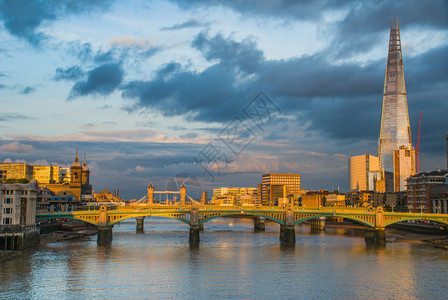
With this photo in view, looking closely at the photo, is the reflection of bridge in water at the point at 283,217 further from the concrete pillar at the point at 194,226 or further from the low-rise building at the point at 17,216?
the low-rise building at the point at 17,216

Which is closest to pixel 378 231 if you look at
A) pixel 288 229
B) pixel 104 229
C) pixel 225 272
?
pixel 288 229

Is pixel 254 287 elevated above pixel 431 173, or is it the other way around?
pixel 431 173

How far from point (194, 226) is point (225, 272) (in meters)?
42.4

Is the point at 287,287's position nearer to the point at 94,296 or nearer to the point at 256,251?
the point at 94,296

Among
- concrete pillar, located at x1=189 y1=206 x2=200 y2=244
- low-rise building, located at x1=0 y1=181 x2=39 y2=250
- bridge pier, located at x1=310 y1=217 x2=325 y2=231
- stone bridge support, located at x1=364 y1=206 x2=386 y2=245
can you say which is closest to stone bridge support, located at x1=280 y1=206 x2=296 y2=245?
stone bridge support, located at x1=364 y1=206 x2=386 y2=245

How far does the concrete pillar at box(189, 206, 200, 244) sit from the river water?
18.9 feet

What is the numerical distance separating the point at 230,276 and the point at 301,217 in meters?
60.8

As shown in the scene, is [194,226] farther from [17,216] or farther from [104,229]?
[17,216]

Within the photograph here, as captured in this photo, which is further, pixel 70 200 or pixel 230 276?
pixel 70 200

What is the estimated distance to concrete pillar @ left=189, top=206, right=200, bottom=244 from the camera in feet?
363

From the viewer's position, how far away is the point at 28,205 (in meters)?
102

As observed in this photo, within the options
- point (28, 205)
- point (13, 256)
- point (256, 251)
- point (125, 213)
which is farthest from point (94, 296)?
point (125, 213)

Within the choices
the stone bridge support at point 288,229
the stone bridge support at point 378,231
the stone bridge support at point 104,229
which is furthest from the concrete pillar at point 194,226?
the stone bridge support at point 378,231

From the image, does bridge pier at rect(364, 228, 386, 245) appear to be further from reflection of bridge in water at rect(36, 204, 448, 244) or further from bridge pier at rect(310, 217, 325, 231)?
bridge pier at rect(310, 217, 325, 231)
